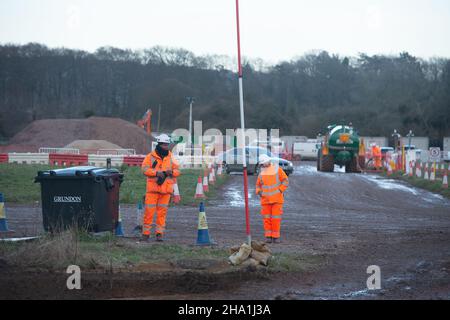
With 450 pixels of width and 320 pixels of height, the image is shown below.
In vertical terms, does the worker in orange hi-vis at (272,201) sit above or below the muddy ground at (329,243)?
above

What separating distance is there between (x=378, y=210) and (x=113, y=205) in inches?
429

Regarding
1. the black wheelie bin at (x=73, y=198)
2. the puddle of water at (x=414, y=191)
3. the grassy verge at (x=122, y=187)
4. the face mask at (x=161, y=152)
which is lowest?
the puddle of water at (x=414, y=191)

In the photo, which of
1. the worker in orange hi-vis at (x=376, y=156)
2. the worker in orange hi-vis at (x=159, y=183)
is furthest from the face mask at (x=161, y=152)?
the worker in orange hi-vis at (x=376, y=156)

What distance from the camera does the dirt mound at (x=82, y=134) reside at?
67000 millimetres

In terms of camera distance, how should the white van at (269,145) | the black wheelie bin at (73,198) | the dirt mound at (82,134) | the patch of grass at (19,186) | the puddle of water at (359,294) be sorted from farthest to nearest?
the dirt mound at (82,134)
the white van at (269,145)
the patch of grass at (19,186)
the black wheelie bin at (73,198)
the puddle of water at (359,294)

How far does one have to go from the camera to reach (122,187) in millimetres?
24875

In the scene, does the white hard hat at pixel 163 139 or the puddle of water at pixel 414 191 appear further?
the puddle of water at pixel 414 191

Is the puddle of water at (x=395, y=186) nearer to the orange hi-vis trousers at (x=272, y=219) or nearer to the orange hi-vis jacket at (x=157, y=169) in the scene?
the orange hi-vis trousers at (x=272, y=219)

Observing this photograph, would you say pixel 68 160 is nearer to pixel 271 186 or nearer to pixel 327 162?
pixel 327 162

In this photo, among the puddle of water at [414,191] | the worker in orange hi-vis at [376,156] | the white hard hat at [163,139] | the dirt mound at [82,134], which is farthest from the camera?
the dirt mound at [82,134]

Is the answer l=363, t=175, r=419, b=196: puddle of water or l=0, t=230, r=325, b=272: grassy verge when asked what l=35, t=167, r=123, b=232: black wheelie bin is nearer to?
l=0, t=230, r=325, b=272: grassy verge

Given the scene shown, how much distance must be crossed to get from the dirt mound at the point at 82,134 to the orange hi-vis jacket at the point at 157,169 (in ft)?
176
